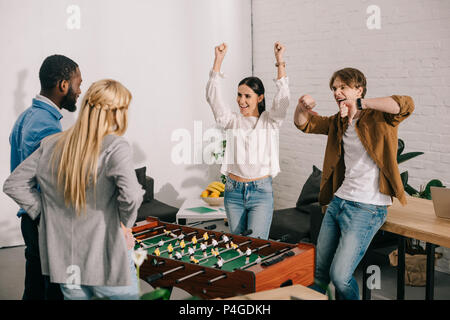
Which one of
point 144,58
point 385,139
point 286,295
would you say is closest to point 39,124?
point 286,295

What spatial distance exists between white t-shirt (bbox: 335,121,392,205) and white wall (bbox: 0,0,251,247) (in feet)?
10.2

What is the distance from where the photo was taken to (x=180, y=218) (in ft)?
14.2

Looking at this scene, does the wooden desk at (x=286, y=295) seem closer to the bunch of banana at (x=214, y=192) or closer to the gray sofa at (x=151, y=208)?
the gray sofa at (x=151, y=208)

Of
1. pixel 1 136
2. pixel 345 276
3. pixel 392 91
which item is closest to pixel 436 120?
pixel 392 91

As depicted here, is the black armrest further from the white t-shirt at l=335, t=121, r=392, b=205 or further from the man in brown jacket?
the white t-shirt at l=335, t=121, r=392, b=205

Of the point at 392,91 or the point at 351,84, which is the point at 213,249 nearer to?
the point at 351,84

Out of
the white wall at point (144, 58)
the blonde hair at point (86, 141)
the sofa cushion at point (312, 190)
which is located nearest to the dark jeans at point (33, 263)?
the blonde hair at point (86, 141)

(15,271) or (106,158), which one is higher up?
(106,158)

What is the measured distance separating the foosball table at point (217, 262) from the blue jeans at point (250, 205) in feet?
1.06

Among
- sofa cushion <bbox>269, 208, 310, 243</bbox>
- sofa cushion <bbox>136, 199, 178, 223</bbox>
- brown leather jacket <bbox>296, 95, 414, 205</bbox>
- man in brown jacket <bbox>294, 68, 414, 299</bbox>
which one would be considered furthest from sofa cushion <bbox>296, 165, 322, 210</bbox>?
brown leather jacket <bbox>296, 95, 414, 205</bbox>

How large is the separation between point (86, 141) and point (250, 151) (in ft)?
4.44

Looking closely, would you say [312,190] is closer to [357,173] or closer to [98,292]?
[357,173]

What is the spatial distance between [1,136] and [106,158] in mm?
3130

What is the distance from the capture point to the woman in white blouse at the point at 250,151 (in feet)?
9.35
